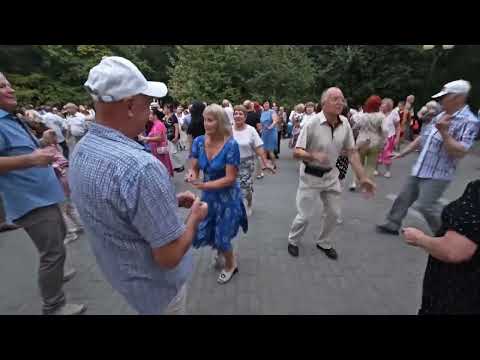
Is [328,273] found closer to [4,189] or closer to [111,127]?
[111,127]

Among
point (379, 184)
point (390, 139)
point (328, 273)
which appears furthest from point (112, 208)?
point (390, 139)

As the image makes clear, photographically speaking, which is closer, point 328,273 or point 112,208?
point 112,208

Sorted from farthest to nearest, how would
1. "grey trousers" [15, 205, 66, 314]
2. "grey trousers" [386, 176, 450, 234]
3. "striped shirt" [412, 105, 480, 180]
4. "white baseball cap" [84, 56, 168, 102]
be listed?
1. "grey trousers" [386, 176, 450, 234]
2. "striped shirt" [412, 105, 480, 180]
3. "grey trousers" [15, 205, 66, 314]
4. "white baseball cap" [84, 56, 168, 102]

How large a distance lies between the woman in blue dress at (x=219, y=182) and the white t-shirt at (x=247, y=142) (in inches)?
56.4

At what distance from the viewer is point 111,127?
1.27 meters

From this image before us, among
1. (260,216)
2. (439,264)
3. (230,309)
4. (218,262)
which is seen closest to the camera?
(439,264)

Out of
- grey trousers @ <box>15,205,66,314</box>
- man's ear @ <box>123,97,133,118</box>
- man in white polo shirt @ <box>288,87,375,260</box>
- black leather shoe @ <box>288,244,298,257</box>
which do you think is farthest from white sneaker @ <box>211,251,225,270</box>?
man's ear @ <box>123,97,133,118</box>

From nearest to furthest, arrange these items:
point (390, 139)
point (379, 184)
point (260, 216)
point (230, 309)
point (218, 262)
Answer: point (230, 309)
point (218, 262)
point (260, 216)
point (379, 184)
point (390, 139)

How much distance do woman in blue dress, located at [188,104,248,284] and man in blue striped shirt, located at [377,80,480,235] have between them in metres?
2.24

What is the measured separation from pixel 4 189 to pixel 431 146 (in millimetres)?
4251

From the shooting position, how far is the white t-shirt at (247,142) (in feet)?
14.4

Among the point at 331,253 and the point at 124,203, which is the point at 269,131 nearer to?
the point at 331,253

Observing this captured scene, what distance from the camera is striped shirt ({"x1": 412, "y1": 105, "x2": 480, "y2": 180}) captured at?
323cm

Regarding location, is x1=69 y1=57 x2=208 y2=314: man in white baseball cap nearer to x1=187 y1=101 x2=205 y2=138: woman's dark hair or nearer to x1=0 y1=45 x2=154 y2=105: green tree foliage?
x1=187 y1=101 x2=205 y2=138: woman's dark hair
